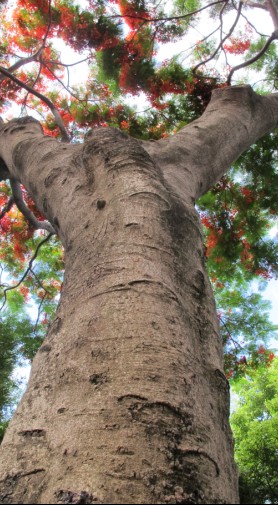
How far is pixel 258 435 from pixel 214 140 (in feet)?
22.5

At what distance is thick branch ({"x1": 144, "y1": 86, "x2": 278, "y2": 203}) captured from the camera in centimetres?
234

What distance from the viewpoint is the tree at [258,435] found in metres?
5.04

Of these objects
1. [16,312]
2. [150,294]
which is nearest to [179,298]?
[150,294]

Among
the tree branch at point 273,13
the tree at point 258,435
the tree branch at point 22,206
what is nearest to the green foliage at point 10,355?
the tree branch at point 22,206

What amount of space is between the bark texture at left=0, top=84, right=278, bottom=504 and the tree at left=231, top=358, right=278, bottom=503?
38 centimetres

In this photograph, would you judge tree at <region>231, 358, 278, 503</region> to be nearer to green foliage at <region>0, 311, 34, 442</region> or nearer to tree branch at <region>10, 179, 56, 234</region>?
green foliage at <region>0, 311, 34, 442</region>

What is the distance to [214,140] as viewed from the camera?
2791mm

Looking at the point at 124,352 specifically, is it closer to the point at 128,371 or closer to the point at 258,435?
the point at 128,371

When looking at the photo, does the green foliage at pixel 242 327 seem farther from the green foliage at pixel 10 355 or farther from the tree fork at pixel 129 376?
the tree fork at pixel 129 376

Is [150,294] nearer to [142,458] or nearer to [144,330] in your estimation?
[144,330]

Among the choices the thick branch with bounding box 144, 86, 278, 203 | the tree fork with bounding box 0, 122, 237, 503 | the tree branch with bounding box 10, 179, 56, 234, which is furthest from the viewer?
the tree branch with bounding box 10, 179, 56, 234

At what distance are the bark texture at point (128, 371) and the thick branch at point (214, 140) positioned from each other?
0.50 meters

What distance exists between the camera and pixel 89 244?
1440mm

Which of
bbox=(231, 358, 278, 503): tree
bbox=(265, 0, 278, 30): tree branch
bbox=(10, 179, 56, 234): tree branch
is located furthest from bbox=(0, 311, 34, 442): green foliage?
bbox=(265, 0, 278, 30): tree branch
